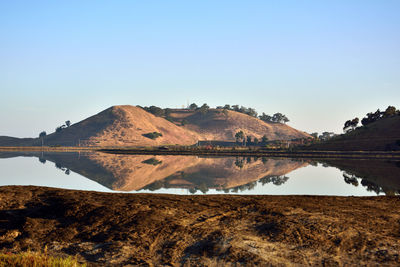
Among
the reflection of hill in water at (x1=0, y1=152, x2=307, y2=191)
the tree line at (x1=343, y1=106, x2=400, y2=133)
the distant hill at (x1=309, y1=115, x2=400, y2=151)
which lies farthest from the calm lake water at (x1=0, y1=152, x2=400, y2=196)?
the tree line at (x1=343, y1=106, x2=400, y2=133)

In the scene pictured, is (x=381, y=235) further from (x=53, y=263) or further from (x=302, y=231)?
(x=53, y=263)

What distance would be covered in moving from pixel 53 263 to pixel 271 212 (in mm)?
7794

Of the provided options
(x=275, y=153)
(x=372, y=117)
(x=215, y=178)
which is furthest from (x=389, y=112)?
(x=215, y=178)

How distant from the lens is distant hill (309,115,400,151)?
90.4 metres

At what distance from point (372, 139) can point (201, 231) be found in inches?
3741

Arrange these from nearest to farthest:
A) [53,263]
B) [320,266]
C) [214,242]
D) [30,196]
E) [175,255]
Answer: [53,263], [320,266], [175,255], [214,242], [30,196]

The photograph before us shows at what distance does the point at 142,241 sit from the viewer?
11.3m

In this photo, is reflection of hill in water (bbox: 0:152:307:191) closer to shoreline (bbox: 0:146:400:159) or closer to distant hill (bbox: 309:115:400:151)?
shoreline (bbox: 0:146:400:159)

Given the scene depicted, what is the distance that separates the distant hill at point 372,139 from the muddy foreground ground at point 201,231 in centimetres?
8128

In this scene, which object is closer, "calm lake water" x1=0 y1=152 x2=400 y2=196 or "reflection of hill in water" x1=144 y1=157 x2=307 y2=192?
"calm lake water" x1=0 y1=152 x2=400 y2=196

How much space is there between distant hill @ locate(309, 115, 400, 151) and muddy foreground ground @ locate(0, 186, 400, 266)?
3200 inches

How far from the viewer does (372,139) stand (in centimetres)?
9625

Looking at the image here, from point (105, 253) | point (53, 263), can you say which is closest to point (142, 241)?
point (105, 253)

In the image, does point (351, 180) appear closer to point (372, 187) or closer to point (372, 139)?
point (372, 187)
